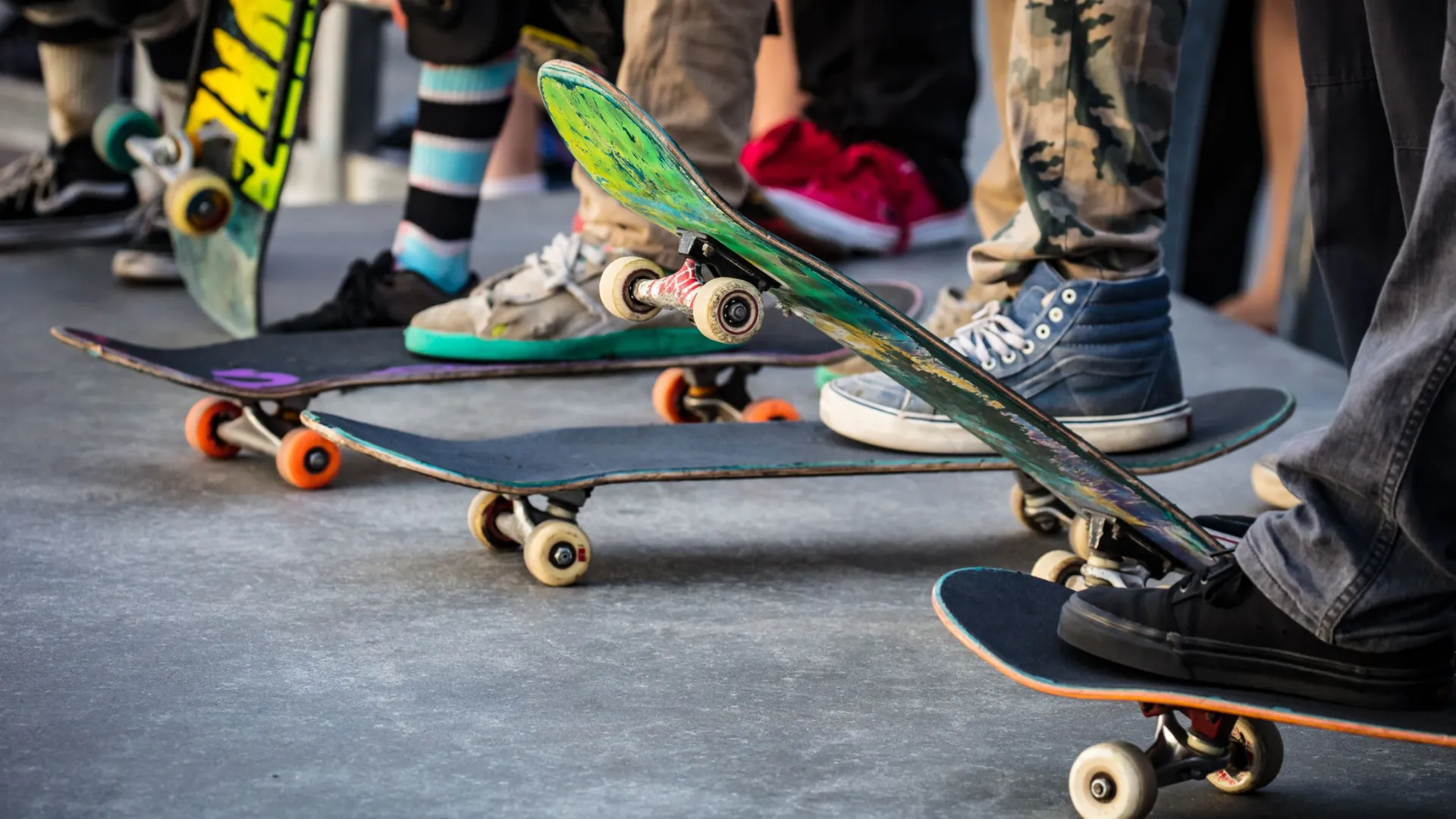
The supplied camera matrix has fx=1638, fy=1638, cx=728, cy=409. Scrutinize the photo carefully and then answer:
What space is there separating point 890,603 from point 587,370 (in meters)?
0.74

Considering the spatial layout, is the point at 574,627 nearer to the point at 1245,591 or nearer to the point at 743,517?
the point at 743,517

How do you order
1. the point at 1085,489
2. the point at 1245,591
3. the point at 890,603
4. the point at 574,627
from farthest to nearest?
the point at 890,603 → the point at 574,627 → the point at 1085,489 → the point at 1245,591

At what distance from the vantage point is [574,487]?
1.89 metres

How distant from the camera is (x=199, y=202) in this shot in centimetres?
285

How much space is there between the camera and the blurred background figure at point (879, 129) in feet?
12.8

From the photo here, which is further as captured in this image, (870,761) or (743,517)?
(743,517)

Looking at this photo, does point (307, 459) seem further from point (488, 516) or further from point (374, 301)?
point (374, 301)

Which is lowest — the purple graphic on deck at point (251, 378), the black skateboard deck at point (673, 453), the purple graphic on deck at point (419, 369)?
the purple graphic on deck at point (251, 378)

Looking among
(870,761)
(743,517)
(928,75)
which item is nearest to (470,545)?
(743,517)

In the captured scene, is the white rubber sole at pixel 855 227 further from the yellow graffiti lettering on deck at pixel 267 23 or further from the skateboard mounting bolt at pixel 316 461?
the skateboard mounting bolt at pixel 316 461

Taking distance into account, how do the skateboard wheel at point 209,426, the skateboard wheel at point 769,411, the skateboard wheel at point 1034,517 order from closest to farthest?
the skateboard wheel at point 1034,517 < the skateboard wheel at point 209,426 < the skateboard wheel at point 769,411

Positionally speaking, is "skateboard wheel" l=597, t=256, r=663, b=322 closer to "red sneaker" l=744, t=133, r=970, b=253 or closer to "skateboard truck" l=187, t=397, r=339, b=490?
"skateboard truck" l=187, t=397, r=339, b=490

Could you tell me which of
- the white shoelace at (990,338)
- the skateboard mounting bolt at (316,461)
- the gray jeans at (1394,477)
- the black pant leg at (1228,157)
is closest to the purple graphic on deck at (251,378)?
the skateboard mounting bolt at (316,461)

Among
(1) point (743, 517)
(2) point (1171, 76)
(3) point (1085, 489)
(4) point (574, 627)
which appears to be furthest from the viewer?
(1) point (743, 517)
